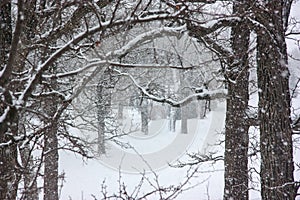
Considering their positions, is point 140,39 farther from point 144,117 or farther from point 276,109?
point 144,117

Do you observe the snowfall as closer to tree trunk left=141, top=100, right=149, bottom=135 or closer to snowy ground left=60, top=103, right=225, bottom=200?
snowy ground left=60, top=103, right=225, bottom=200

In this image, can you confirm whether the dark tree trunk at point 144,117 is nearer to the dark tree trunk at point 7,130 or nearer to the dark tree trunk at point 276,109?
the dark tree trunk at point 276,109

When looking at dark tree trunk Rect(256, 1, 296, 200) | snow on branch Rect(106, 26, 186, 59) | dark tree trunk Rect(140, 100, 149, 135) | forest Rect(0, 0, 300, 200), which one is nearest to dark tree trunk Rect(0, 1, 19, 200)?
forest Rect(0, 0, 300, 200)

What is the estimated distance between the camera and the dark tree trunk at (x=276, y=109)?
3.70 m

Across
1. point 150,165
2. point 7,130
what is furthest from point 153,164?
point 7,130

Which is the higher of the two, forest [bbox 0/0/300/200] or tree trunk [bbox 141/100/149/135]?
tree trunk [bbox 141/100/149/135]

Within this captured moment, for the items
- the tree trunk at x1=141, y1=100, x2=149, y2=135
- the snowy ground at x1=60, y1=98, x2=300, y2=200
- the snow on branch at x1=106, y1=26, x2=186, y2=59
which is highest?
the tree trunk at x1=141, y1=100, x2=149, y2=135

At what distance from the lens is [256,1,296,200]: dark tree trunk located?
3703mm

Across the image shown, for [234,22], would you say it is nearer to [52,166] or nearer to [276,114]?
[276,114]

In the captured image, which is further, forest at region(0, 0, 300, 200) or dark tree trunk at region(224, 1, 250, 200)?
dark tree trunk at region(224, 1, 250, 200)

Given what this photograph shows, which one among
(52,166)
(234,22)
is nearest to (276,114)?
(234,22)

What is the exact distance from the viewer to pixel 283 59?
12.2 feet

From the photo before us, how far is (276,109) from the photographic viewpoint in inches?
148

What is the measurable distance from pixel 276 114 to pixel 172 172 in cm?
1237
